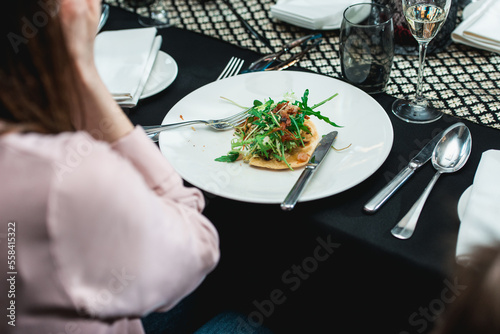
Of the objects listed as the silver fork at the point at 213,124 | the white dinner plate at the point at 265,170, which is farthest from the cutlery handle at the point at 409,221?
the silver fork at the point at 213,124

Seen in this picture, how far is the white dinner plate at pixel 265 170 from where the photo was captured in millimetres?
905

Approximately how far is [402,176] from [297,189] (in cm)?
22

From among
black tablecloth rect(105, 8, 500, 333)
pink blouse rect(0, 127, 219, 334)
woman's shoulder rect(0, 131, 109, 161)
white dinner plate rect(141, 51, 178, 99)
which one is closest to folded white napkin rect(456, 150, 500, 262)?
black tablecloth rect(105, 8, 500, 333)

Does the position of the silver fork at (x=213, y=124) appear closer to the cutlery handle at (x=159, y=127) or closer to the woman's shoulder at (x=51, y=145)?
the cutlery handle at (x=159, y=127)

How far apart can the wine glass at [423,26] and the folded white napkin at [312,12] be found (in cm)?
38

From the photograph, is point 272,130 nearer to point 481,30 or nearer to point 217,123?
point 217,123

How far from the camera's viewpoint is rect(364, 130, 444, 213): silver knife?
2.89ft

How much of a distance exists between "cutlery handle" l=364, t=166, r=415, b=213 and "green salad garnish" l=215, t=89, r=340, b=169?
18 cm

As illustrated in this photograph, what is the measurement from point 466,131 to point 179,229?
2.15ft

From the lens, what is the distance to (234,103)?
3.84 feet

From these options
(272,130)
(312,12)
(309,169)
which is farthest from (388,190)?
(312,12)

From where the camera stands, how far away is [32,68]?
632mm

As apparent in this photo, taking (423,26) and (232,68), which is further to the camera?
(232,68)

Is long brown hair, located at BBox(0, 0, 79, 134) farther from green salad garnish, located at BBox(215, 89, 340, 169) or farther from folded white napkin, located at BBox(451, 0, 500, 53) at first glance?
folded white napkin, located at BBox(451, 0, 500, 53)
